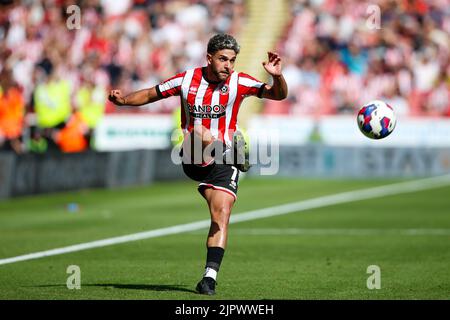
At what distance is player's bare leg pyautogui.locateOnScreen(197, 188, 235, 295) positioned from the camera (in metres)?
9.02

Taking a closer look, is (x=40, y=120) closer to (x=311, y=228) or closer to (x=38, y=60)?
(x=38, y=60)

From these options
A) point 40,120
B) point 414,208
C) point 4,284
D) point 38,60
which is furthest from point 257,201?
point 38,60

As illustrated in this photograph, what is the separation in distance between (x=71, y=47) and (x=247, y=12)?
6138mm

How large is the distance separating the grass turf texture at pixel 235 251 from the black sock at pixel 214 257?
26 centimetres

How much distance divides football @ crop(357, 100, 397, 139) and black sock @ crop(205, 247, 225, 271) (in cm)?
240

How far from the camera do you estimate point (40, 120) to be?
1156 inches

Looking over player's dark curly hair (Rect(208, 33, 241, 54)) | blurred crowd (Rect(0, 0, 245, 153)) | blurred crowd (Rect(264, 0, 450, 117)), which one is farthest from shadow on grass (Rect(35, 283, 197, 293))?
blurred crowd (Rect(264, 0, 450, 117))

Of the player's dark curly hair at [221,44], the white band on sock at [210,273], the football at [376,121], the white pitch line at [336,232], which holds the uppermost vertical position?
the white pitch line at [336,232]

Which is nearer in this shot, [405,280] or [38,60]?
[405,280]

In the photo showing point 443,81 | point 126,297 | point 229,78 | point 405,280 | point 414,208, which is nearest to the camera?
point 126,297

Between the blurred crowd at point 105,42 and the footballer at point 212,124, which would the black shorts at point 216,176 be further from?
the blurred crowd at point 105,42

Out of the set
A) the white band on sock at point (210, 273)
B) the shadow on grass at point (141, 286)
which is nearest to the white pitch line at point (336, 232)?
the shadow on grass at point (141, 286)

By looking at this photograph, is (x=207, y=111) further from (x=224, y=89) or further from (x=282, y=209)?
(x=282, y=209)

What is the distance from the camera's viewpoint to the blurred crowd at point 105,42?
3234cm
